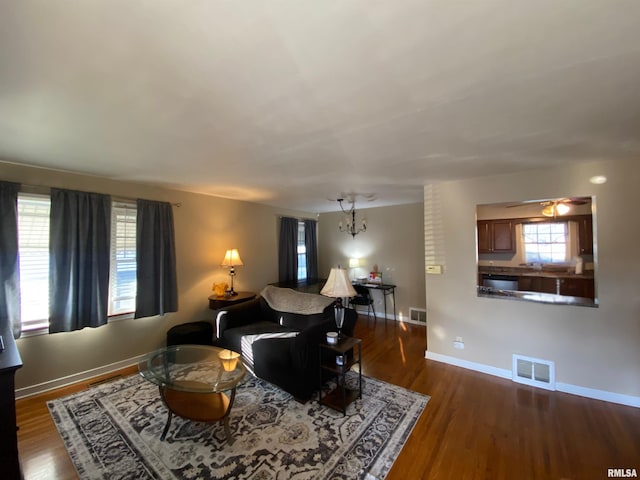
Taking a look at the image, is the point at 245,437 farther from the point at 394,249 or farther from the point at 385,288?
the point at 394,249

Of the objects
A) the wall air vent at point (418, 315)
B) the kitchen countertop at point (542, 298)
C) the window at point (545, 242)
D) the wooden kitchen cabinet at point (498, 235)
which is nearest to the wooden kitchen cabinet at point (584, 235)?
the window at point (545, 242)

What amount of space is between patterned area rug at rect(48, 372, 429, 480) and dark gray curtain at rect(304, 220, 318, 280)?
347cm

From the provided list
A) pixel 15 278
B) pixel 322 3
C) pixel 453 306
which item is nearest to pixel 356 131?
pixel 322 3

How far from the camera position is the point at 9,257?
2.54 m

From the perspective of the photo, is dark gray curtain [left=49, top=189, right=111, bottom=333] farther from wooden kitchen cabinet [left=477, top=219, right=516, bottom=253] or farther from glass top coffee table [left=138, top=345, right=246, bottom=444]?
wooden kitchen cabinet [left=477, top=219, right=516, bottom=253]

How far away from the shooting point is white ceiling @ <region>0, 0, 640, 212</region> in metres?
0.95

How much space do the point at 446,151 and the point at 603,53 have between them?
1.19 metres

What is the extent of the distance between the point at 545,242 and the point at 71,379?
6.82 metres

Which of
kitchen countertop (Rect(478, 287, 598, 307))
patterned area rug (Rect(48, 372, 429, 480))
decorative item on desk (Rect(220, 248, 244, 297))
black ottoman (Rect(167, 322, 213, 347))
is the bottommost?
patterned area rug (Rect(48, 372, 429, 480))

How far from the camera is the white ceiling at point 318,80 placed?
0.95m

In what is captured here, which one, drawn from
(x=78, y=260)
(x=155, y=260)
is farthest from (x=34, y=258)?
(x=155, y=260)

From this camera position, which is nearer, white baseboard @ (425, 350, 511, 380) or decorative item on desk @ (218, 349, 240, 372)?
decorative item on desk @ (218, 349, 240, 372)

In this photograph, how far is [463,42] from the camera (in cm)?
107

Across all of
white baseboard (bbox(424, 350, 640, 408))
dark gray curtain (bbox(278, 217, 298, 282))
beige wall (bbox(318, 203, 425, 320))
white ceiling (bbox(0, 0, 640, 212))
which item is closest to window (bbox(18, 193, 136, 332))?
white ceiling (bbox(0, 0, 640, 212))
